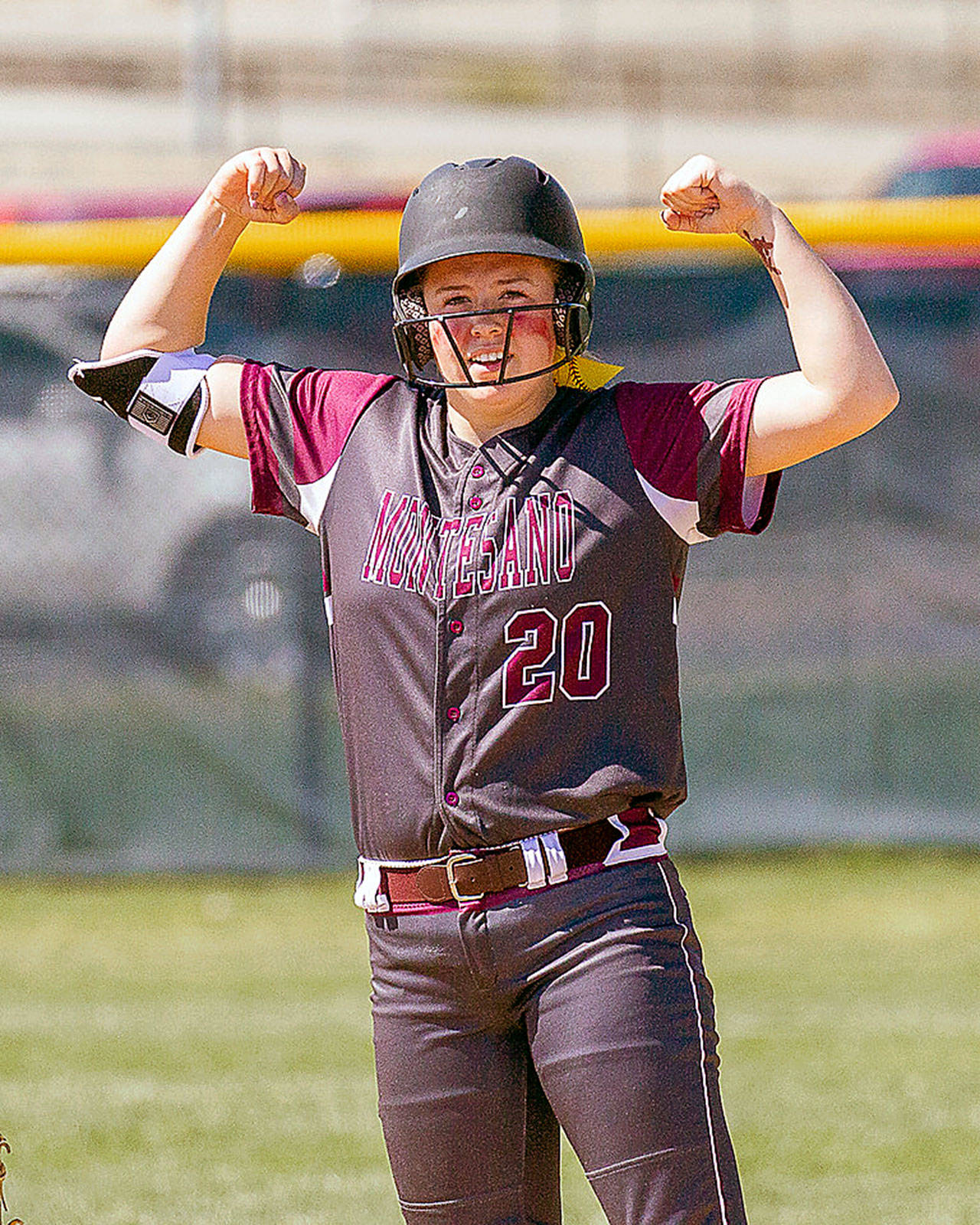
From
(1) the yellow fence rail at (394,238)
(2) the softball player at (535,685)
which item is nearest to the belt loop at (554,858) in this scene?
(2) the softball player at (535,685)

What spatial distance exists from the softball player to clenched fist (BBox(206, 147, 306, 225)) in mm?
184

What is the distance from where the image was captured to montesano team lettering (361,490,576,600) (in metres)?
2.48

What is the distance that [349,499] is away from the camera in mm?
2615

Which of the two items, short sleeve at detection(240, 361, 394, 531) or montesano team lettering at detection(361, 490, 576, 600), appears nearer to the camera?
montesano team lettering at detection(361, 490, 576, 600)

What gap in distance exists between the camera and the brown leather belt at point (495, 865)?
2.43 metres

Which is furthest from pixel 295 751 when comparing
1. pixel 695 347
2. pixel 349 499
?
pixel 349 499

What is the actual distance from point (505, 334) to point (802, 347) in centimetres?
38

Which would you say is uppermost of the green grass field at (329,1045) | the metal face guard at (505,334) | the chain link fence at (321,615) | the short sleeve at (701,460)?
the metal face guard at (505,334)

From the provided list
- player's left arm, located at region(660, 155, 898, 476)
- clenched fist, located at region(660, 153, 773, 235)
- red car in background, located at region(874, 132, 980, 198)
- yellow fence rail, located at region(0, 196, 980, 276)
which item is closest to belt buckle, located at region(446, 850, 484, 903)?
player's left arm, located at region(660, 155, 898, 476)

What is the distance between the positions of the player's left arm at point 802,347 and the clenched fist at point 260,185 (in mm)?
540

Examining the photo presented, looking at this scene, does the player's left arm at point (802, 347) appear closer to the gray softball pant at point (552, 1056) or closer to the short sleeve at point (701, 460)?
the short sleeve at point (701, 460)

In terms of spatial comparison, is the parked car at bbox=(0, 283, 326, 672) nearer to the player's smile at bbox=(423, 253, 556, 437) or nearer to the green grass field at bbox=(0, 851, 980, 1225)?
the green grass field at bbox=(0, 851, 980, 1225)

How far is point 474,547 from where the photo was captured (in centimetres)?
251

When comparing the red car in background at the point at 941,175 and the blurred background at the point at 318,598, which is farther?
the red car in background at the point at 941,175
